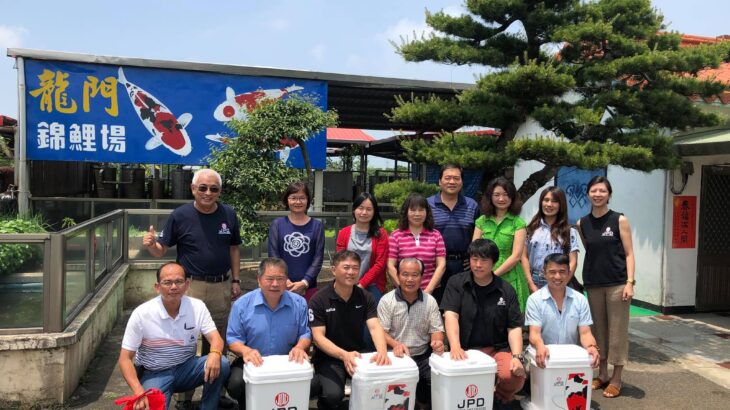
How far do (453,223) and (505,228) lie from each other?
399 mm

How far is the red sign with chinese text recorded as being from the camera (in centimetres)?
686

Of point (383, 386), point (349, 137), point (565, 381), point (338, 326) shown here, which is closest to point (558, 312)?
point (565, 381)

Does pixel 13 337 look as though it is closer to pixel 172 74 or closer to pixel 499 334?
pixel 499 334

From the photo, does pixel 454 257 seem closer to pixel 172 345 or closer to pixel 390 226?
pixel 390 226

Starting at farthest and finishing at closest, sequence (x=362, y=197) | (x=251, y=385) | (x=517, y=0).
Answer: (x=517, y=0), (x=362, y=197), (x=251, y=385)

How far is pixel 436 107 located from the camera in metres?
5.35

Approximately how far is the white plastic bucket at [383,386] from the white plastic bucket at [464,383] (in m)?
0.18

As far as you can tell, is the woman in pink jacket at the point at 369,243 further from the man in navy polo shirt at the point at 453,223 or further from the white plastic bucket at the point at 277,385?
the white plastic bucket at the point at 277,385

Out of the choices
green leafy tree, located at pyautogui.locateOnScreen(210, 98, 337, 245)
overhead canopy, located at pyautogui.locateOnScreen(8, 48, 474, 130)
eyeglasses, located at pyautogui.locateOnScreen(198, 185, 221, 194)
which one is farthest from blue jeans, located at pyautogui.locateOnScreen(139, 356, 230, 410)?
overhead canopy, located at pyautogui.locateOnScreen(8, 48, 474, 130)

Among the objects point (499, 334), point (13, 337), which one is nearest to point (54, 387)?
point (13, 337)

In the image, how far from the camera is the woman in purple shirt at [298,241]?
3.95 metres

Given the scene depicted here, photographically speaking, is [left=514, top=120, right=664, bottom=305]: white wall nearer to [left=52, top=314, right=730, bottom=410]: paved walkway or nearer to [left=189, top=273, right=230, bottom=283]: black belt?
[left=52, top=314, right=730, bottom=410]: paved walkway

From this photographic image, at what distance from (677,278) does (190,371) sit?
6.22 meters

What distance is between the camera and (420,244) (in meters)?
4.07
